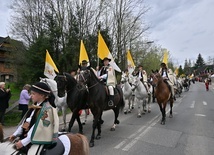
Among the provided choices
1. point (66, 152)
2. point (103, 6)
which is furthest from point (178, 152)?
point (103, 6)

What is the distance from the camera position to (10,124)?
9977mm

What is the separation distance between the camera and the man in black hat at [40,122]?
3027mm

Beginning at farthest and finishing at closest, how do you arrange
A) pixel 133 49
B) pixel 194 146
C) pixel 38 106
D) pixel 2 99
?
pixel 133 49 → pixel 2 99 → pixel 194 146 → pixel 38 106

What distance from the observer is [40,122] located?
303cm

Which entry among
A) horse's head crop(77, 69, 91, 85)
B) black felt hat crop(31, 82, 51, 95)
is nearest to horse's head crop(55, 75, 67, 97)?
horse's head crop(77, 69, 91, 85)

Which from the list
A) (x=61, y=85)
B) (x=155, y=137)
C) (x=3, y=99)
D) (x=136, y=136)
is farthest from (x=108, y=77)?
(x=3, y=99)

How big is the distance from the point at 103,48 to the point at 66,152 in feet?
24.3

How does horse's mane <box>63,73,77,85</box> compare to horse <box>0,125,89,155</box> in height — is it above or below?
above

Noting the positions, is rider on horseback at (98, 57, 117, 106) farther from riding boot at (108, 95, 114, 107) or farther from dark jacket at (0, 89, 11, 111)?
dark jacket at (0, 89, 11, 111)

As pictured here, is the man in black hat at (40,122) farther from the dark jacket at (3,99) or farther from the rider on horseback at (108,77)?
the dark jacket at (3,99)

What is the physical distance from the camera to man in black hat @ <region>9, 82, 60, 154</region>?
3027 mm

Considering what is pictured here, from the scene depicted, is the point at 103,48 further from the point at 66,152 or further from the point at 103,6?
the point at 103,6

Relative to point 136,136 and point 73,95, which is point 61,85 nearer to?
point 73,95

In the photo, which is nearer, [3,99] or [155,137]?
[155,137]
